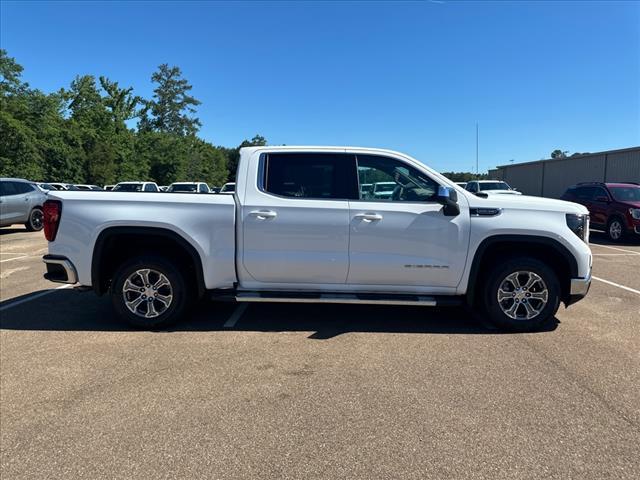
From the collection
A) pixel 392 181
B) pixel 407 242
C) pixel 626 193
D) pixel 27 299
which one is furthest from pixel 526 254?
pixel 626 193

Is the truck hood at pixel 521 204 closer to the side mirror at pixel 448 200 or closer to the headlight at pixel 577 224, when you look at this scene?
the headlight at pixel 577 224

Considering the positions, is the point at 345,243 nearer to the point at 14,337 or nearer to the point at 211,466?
the point at 211,466

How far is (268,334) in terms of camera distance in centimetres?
493

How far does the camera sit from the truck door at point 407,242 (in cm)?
491

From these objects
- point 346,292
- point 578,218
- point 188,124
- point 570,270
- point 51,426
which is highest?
point 188,124

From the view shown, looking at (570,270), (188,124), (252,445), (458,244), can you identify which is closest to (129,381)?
(252,445)

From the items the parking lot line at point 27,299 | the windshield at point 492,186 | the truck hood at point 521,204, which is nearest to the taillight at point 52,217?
the parking lot line at point 27,299

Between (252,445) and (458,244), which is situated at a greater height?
(458,244)

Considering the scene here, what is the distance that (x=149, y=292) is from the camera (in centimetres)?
507

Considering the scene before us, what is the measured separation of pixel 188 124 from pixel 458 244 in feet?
260

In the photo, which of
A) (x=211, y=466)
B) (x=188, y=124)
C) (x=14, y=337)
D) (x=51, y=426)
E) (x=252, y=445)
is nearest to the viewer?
(x=211, y=466)

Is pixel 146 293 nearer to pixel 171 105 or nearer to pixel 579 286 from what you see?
pixel 579 286

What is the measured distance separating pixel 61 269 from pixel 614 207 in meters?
14.5

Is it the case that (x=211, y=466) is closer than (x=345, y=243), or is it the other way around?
(x=211, y=466)
